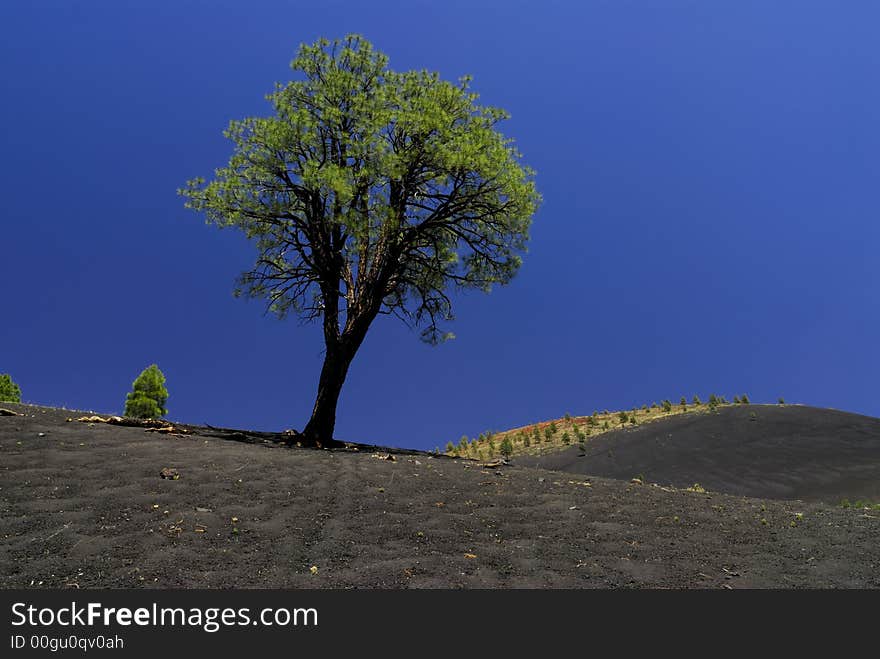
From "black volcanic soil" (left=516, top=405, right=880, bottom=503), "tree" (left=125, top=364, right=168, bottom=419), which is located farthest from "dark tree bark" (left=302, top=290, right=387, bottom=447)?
"tree" (left=125, top=364, right=168, bottom=419)

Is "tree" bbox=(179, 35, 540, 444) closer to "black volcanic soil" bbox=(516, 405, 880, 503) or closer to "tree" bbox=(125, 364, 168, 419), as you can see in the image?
"black volcanic soil" bbox=(516, 405, 880, 503)

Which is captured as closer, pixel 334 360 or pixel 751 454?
pixel 334 360

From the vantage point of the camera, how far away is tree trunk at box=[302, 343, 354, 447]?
16.2m

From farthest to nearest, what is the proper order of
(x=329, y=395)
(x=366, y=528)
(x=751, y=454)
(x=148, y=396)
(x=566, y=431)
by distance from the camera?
(x=148, y=396)
(x=566, y=431)
(x=751, y=454)
(x=329, y=395)
(x=366, y=528)

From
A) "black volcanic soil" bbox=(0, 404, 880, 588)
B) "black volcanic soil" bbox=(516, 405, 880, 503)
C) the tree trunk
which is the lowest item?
"black volcanic soil" bbox=(0, 404, 880, 588)

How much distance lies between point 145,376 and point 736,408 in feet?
97.2

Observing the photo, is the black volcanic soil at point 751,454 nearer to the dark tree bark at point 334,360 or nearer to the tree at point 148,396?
the dark tree bark at point 334,360

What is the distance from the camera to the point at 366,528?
7328mm

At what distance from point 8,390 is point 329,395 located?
22.4m

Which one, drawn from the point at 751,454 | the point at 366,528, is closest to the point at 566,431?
the point at 751,454

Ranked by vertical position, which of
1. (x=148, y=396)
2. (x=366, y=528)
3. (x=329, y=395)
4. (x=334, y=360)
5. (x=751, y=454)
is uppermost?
(x=148, y=396)

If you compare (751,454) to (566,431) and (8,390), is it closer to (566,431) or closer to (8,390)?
(566,431)

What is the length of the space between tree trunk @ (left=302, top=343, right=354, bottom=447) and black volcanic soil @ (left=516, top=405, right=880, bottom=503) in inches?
284

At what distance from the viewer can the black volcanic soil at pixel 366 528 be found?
234 inches
